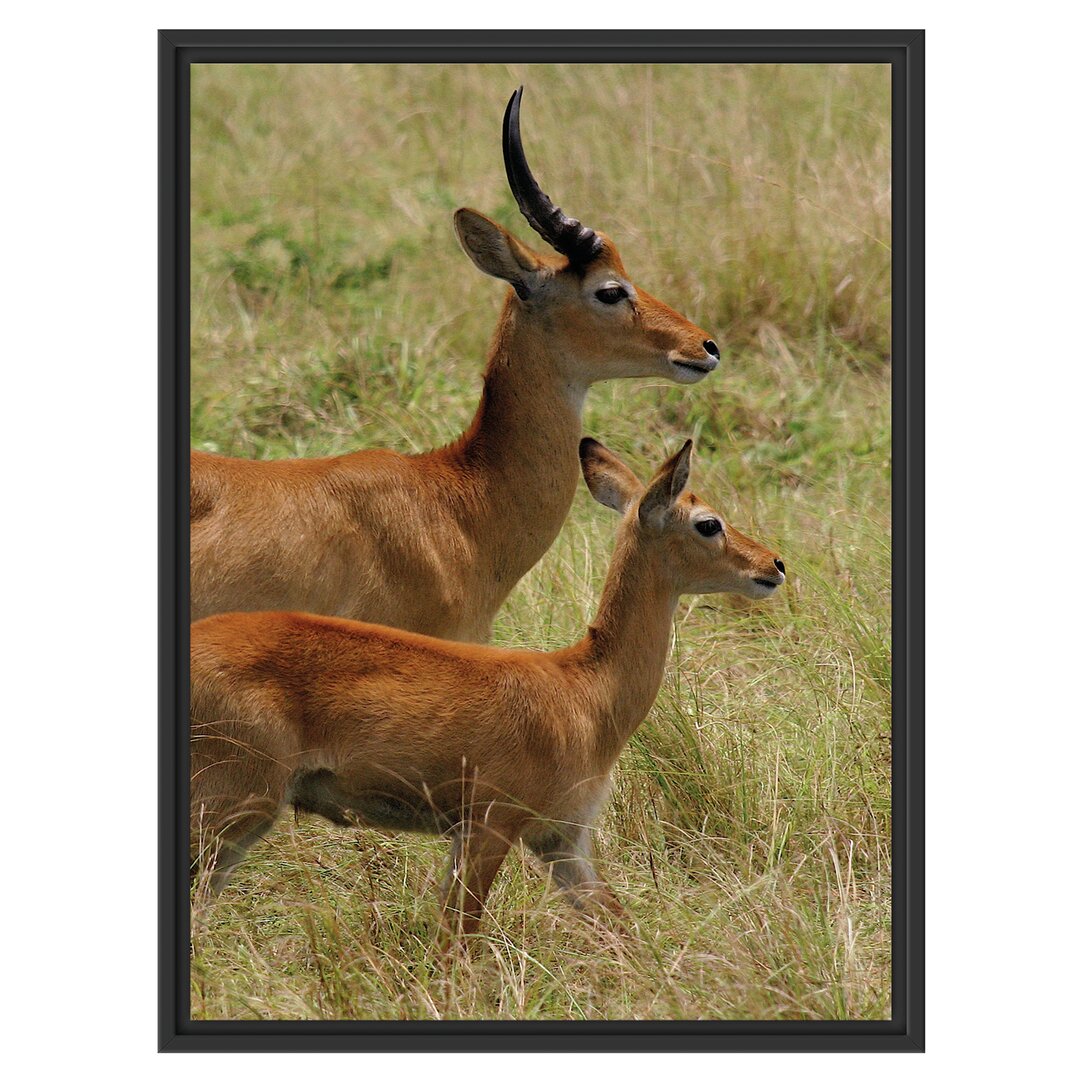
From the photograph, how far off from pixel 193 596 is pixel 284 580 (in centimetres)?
34

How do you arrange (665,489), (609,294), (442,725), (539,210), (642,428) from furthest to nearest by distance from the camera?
(642,428), (609,294), (539,210), (665,489), (442,725)

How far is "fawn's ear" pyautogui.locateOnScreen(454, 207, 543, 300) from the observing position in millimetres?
7047

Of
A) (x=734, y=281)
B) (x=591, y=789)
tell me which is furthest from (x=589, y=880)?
(x=734, y=281)

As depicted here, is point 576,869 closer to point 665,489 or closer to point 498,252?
point 665,489

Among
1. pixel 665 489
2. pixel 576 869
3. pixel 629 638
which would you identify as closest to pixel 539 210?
pixel 665 489

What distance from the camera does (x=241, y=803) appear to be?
5684mm

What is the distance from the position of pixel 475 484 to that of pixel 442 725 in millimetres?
1490

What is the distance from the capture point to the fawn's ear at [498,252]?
7047 mm

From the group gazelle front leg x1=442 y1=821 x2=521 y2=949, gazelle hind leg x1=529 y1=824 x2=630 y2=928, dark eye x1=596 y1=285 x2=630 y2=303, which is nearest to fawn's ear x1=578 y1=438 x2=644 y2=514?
dark eye x1=596 y1=285 x2=630 y2=303

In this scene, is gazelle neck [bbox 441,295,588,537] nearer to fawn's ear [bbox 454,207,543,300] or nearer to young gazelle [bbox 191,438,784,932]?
fawn's ear [bbox 454,207,543,300]

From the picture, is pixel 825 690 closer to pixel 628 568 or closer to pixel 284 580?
pixel 628 568

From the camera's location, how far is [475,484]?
716 cm

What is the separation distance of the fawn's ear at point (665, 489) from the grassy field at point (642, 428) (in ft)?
2.79
